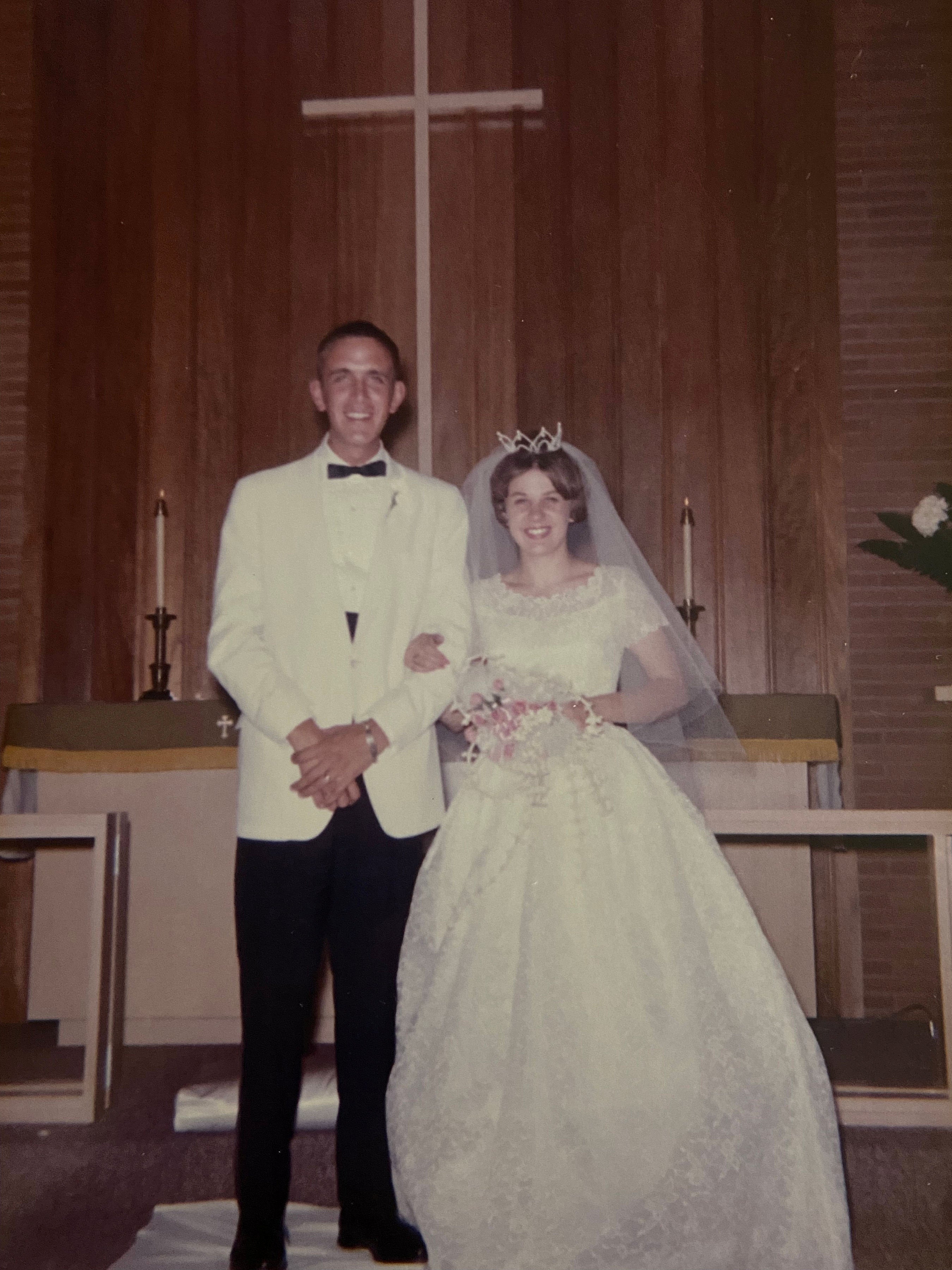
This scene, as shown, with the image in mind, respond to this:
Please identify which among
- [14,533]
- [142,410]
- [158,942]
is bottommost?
[158,942]

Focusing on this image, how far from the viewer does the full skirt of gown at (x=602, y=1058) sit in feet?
7.21

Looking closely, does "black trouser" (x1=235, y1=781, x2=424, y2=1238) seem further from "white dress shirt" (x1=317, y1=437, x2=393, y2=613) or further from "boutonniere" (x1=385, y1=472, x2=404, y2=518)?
"boutonniere" (x1=385, y1=472, x2=404, y2=518)

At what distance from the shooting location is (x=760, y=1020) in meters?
2.36

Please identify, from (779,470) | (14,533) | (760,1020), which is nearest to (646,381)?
(779,470)

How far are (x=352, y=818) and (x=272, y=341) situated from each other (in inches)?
118

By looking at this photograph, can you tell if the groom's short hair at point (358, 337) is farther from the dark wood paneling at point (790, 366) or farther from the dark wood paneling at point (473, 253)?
the dark wood paneling at point (790, 366)

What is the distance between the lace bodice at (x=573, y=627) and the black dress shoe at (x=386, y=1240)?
123 cm

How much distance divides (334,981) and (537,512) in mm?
1196

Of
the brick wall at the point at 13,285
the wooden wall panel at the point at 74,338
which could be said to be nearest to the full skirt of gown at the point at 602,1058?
the wooden wall panel at the point at 74,338

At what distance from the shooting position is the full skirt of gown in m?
2.20

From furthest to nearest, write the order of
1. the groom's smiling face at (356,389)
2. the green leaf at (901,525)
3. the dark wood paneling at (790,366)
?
the dark wood paneling at (790,366), the green leaf at (901,525), the groom's smiling face at (356,389)

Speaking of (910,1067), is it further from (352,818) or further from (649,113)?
(649,113)

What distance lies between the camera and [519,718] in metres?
2.64

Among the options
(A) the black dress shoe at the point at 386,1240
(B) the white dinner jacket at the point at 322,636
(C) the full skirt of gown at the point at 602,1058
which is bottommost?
(A) the black dress shoe at the point at 386,1240
